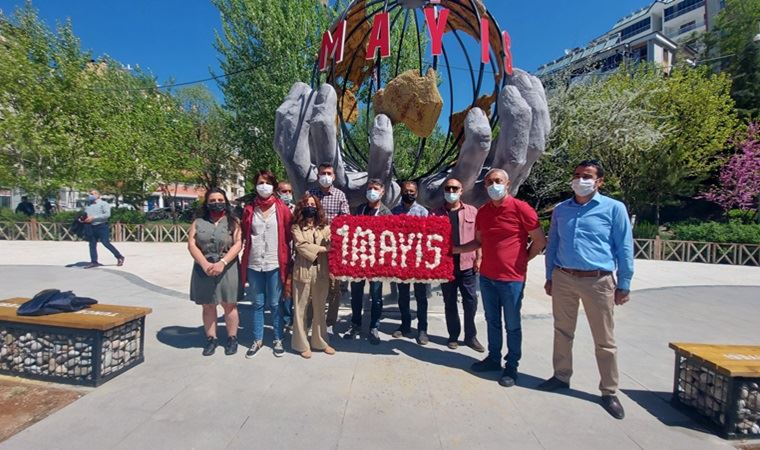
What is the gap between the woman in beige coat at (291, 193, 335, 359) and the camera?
4.30 meters

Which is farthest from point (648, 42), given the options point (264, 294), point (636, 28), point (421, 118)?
point (264, 294)

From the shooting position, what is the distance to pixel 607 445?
2816 mm

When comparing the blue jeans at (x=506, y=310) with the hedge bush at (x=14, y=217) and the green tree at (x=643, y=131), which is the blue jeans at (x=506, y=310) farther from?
the hedge bush at (x=14, y=217)

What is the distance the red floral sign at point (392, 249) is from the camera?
4258 mm

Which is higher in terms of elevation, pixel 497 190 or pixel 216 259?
pixel 497 190

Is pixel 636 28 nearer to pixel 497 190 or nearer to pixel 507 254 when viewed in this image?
pixel 497 190

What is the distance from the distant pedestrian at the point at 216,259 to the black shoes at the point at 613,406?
3.70 metres

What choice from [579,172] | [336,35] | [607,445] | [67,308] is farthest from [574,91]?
[67,308]

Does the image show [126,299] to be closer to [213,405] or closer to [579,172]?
[213,405]

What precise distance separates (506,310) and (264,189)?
9.21 feet

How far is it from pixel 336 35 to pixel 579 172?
4.52 m

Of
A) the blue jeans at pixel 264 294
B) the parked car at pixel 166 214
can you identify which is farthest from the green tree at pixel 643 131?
the parked car at pixel 166 214

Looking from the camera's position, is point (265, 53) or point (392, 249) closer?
point (392, 249)

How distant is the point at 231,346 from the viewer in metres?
4.37
